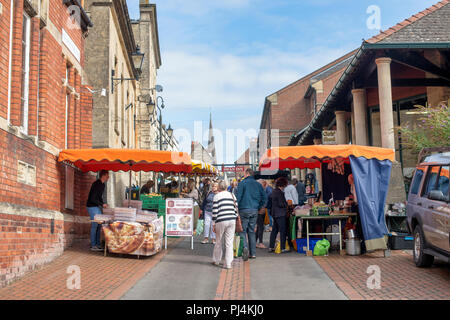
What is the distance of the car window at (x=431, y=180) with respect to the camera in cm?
855

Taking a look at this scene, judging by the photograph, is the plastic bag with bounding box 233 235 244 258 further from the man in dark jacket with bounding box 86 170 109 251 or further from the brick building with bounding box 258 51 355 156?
the brick building with bounding box 258 51 355 156

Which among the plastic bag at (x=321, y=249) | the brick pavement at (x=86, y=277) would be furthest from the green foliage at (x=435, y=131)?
the brick pavement at (x=86, y=277)

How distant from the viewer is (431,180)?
8.71 meters

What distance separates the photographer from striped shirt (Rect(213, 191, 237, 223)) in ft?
31.7

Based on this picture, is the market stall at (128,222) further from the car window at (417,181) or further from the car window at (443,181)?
the car window at (443,181)

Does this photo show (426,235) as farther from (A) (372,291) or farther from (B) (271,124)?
(B) (271,124)

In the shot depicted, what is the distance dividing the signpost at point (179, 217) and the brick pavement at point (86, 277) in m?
0.97

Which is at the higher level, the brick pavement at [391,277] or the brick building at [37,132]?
the brick building at [37,132]

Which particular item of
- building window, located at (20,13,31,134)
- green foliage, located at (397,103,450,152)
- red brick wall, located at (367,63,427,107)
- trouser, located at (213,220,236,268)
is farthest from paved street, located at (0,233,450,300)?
red brick wall, located at (367,63,427,107)

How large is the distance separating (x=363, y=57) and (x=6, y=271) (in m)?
10.5

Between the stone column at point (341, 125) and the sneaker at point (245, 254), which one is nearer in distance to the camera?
the sneaker at point (245, 254)

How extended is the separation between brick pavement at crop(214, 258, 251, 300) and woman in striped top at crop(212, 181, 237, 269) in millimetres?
341

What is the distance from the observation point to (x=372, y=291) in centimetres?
709
